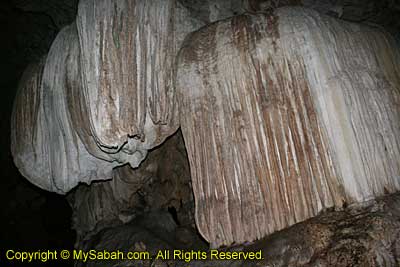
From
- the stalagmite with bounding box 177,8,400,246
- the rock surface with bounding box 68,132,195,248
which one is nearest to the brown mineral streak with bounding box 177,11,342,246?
the stalagmite with bounding box 177,8,400,246

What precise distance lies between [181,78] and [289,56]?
1.27 metres

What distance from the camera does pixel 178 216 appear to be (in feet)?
22.1

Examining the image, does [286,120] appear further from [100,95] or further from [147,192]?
[147,192]

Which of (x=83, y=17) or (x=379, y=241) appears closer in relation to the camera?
(x=379, y=241)

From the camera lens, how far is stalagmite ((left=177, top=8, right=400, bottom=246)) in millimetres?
3213

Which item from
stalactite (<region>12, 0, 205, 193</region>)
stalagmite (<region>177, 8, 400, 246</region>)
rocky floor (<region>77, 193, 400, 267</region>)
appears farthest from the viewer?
stalactite (<region>12, 0, 205, 193</region>)

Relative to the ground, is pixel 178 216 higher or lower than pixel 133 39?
lower

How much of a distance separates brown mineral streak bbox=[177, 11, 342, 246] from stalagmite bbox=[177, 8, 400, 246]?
0.01 meters

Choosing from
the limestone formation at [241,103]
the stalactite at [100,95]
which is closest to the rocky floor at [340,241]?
the limestone formation at [241,103]

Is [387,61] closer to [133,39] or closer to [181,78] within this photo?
[181,78]

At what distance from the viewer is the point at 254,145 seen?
350cm

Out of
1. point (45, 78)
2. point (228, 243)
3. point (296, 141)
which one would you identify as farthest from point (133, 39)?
point (228, 243)

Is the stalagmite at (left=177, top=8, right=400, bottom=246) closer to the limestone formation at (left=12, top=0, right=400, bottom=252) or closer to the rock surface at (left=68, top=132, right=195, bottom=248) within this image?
the limestone formation at (left=12, top=0, right=400, bottom=252)

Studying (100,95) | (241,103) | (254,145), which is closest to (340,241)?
(254,145)
